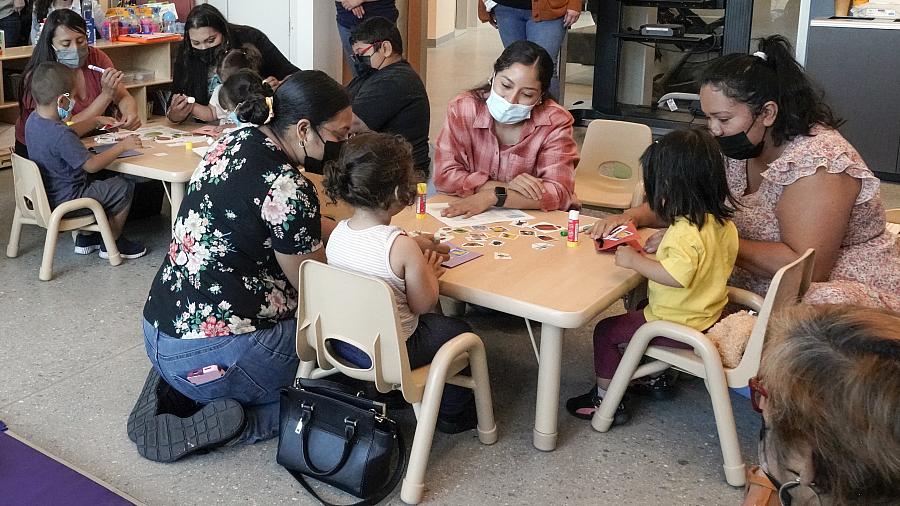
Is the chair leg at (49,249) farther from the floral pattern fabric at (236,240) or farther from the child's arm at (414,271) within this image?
the child's arm at (414,271)

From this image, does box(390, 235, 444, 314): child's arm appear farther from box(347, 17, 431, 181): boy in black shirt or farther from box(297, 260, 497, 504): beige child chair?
box(347, 17, 431, 181): boy in black shirt

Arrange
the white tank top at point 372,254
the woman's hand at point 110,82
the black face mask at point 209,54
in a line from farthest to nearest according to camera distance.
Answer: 1. the black face mask at point 209,54
2. the woman's hand at point 110,82
3. the white tank top at point 372,254

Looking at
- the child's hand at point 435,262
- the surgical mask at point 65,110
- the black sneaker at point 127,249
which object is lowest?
the black sneaker at point 127,249

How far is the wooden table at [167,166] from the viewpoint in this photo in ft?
12.0

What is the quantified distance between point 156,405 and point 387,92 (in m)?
1.66

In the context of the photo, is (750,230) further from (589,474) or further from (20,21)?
(20,21)

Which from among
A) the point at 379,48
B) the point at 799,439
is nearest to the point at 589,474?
the point at 799,439

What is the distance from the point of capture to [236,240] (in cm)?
250

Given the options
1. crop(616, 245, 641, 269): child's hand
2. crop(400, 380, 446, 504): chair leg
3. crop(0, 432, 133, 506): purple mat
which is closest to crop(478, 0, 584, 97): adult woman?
crop(616, 245, 641, 269): child's hand

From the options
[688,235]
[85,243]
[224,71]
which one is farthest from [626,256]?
[85,243]

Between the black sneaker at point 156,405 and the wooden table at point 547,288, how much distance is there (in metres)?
0.84

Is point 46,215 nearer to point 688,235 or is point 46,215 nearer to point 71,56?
point 71,56

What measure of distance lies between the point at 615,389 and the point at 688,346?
245 millimetres

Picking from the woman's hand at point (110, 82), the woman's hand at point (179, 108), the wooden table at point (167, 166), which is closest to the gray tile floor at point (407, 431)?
the wooden table at point (167, 166)
